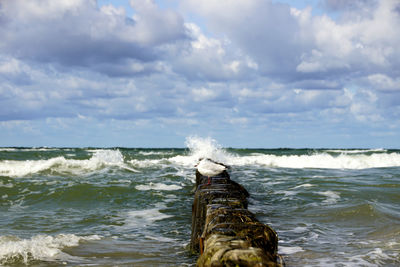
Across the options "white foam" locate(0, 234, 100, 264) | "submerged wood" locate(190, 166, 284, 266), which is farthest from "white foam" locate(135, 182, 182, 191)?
"submerged wood" locate(190, 166, 284, 266)

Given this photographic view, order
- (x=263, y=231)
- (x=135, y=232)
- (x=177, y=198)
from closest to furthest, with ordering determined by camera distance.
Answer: (x=263, y=231) < (x=135, y=232) < (x=177, y=198)

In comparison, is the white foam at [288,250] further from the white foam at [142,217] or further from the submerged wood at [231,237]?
the white foam at [142,217]

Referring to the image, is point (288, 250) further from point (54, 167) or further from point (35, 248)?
point (54, 167)

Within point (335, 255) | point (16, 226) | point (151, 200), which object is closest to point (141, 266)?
point (335, 255)

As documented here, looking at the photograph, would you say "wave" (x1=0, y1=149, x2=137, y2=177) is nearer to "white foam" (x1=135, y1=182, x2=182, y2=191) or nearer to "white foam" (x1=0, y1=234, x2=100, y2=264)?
"white foam" (x1=135, y1=182, x2=182, y2=191)

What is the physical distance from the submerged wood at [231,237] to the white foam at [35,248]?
69.0 inches

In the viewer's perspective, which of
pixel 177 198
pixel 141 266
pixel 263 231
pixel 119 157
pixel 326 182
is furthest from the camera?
pixel 119 157

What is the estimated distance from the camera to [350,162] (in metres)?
22.5

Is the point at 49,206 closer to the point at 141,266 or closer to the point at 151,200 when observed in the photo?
the point at 151,200

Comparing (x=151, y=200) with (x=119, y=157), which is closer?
(x=151, y=200)

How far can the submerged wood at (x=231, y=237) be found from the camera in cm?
248

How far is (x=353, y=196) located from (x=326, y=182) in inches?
99.9

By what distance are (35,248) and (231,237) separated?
3.19m

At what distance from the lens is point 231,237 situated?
2.95m
